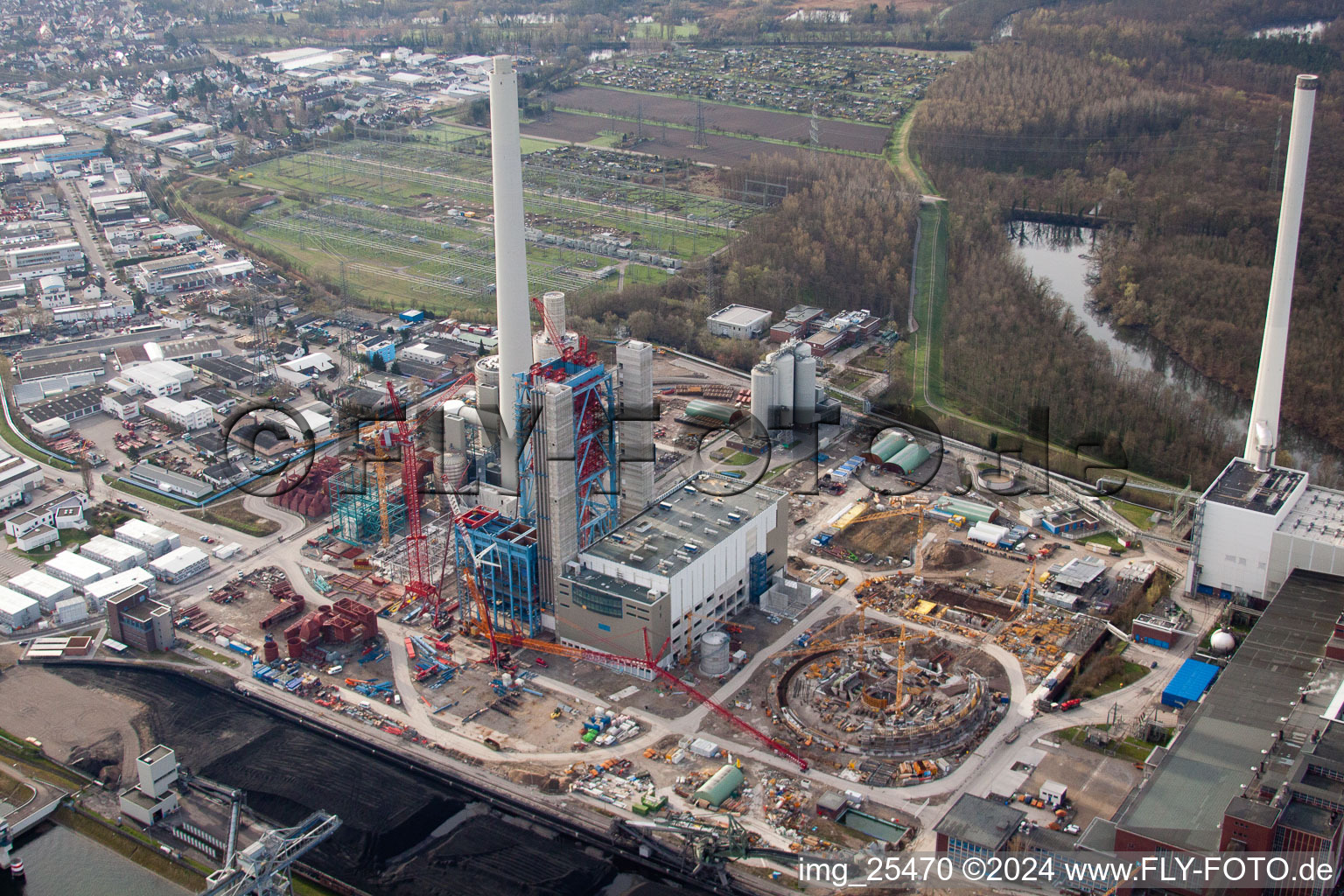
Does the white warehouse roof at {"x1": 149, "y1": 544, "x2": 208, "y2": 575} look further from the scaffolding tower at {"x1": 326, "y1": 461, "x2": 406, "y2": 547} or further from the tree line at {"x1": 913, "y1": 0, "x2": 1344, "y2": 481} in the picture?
the tree line at {"x1": 913, "y1": 0, "x2": 1344, "y2": 481}

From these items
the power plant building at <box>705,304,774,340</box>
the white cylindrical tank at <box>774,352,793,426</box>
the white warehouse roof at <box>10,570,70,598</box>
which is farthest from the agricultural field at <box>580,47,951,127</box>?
the white warehouse roof at <box>10,570,70,598</box>

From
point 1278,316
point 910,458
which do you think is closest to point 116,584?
point 910,458

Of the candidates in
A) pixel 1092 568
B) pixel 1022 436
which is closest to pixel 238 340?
pixel 1022 436

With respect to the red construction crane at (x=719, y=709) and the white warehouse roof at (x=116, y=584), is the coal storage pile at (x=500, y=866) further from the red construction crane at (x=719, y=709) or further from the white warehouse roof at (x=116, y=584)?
the white warehouse roof at (x=116, y=584)

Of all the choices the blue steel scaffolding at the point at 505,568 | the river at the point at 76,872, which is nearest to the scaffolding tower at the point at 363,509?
the blue steel scaffolding at the point at 505,568

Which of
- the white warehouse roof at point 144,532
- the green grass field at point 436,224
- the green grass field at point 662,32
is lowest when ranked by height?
the white warehouse roof at point 144,532

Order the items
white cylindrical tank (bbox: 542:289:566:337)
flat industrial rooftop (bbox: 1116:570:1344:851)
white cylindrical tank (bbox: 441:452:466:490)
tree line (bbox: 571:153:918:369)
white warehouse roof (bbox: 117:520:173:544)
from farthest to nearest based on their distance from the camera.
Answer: tree line (bbox: 571:153:918:369), white cylindrical tank (bbox: 441:452:466:490), white warehouse roof (bbox: 117:520:173:544), white cylindrical tank (bbox: 542:289:566:337), flat industrial rooftop (bbox: 1116:570:1344:851)
